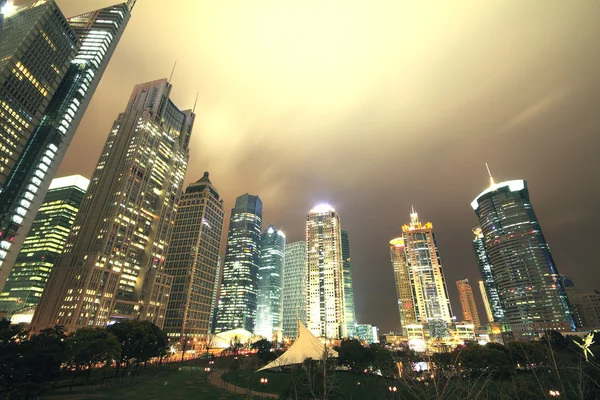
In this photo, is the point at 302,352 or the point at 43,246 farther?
the point at 43,246

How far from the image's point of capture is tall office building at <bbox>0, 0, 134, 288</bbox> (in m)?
90.4

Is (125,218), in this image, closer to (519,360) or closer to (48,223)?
(48,223)

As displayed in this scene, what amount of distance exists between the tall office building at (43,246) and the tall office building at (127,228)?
3663 centimetres

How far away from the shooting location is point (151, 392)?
42.3 m

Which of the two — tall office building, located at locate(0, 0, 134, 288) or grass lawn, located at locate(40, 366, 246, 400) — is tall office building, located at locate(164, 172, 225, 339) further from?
grass lawn, located at locate(40, 366, 246, 400)

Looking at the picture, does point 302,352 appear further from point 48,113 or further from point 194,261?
point 48,113

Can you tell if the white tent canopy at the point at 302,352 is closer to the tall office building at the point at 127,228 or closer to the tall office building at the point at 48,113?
the tall office building at the point at 127,228

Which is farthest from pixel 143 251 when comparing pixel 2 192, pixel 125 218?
pixel 2 192

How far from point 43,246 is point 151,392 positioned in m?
160

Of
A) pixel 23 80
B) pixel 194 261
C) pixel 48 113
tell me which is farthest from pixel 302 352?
pixel 48 113

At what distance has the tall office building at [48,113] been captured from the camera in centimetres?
9039

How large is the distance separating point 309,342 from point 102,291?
310 feet

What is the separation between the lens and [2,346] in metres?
33.6

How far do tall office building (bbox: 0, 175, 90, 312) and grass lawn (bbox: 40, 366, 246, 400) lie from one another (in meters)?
117
